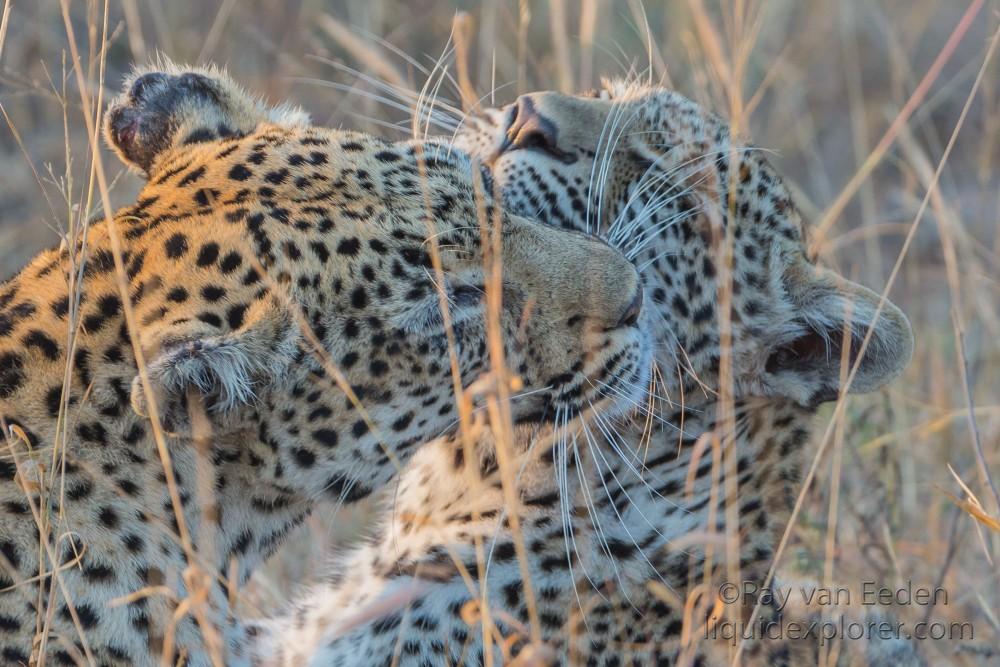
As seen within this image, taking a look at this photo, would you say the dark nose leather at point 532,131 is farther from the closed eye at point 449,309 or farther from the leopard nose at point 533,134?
the closed eye at point 449,309

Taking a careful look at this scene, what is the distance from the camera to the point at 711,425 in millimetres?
4379

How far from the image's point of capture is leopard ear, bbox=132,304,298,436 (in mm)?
3016

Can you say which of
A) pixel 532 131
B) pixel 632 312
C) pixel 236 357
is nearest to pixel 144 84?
pixel 532 131

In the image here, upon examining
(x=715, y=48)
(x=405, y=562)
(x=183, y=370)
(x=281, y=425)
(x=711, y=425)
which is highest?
(x=715, y=48)

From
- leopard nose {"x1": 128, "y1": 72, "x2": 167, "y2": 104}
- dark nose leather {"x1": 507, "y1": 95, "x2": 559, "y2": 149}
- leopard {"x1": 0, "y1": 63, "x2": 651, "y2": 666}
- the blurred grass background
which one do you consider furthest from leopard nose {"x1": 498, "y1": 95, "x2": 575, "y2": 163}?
leopard nose {"x1": 128, "y1": 72, "x2": 167, "y2": 104}

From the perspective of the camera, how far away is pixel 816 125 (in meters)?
9.79

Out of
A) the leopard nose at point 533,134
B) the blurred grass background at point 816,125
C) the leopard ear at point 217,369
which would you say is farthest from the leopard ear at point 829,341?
the leopard ear at point 217,369

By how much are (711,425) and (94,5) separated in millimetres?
2202

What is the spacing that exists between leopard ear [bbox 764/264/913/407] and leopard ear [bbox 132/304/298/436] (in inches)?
Answer: 69.1

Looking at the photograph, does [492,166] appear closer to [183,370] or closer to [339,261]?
[339,261]

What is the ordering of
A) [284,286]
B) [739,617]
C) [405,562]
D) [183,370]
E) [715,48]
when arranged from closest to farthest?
1. [183,370]
2. [284,286]
3. [739,617]
4. [405,562]
5. [715,48]

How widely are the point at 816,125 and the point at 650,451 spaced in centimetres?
604

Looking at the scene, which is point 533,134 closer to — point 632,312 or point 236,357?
point 632,312

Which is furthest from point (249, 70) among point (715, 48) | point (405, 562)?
point (405, 562)
